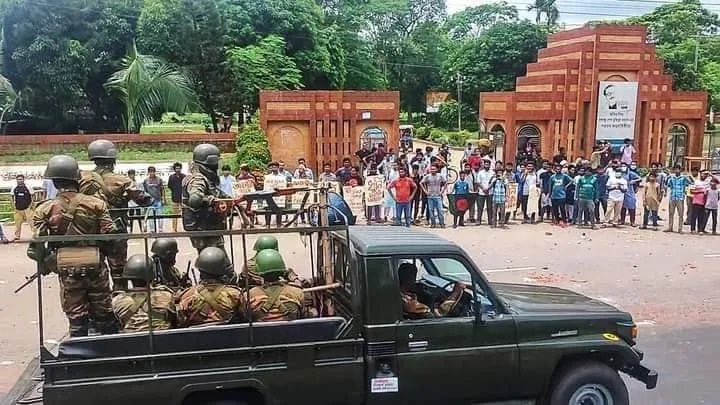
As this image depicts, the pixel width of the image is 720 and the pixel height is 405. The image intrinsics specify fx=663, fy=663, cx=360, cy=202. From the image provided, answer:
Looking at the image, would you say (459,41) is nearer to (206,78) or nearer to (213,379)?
(206,78)

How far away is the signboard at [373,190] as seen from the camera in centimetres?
1609

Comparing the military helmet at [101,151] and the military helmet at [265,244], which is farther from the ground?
the military helmet at [101,151]

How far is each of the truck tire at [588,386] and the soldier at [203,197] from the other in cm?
339

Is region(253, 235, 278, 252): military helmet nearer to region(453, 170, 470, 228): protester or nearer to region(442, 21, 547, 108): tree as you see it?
region(453, 170, 470, 228): protester

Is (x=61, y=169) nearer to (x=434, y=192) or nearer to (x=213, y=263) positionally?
(x=213, y=263)

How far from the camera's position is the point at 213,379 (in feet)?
15.5

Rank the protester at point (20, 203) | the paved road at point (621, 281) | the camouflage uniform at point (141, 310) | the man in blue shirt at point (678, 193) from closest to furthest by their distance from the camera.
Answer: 1. the camouflage uniform at point (141, 310)
2. the paved road at point (621, 281)
3. the protester at point (20, 203)
4. the man in blue shirt at point (678, 193)

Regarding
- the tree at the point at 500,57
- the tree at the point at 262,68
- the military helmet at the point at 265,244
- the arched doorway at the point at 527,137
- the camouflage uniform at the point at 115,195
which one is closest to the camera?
the military helmet at the point at 265,244

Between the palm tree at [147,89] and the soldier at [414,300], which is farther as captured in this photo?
the palm tree at [147,89]

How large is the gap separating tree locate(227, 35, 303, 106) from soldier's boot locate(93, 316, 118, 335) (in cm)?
2847

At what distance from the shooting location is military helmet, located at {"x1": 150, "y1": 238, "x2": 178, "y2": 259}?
5996 millimetres

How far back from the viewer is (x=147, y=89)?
95.5 feet

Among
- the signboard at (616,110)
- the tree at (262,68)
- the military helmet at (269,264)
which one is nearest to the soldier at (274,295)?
the military helmet at (269,264)

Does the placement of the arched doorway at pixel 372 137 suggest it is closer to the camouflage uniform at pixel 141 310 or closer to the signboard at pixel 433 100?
the camouflage uniform at pixel 141 310
